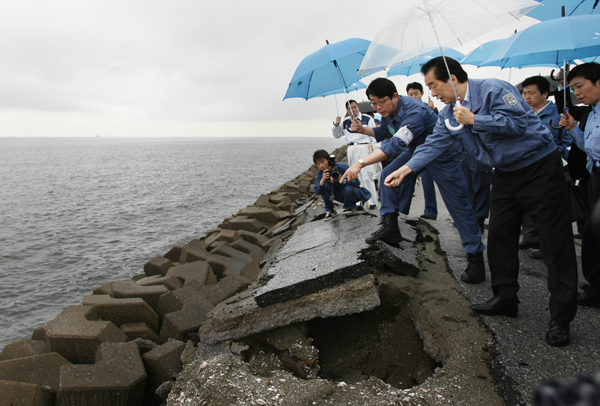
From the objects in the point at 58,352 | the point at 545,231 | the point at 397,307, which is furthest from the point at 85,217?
the point at 545,231

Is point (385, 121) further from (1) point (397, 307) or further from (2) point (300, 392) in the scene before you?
(2) point (300, 392)

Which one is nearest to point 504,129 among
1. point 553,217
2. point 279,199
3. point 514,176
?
point 514,176

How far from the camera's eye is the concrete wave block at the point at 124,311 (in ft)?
15.2

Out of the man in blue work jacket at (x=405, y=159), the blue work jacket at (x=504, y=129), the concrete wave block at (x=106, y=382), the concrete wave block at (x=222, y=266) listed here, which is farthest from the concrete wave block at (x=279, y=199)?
the blue work jacket at (x=504, y=129)

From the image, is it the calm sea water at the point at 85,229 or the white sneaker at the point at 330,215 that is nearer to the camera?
the white sneaker at the point at 330,215

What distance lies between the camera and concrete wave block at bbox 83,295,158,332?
4629 millimetres

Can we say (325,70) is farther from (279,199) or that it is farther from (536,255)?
(279,199)

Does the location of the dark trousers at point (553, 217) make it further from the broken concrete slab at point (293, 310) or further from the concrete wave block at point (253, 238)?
the concrete wave block at point (253, 238)

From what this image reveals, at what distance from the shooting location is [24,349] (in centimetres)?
401

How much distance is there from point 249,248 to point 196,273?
1699 mm

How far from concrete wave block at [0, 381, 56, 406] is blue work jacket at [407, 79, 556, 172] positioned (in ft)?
12.1

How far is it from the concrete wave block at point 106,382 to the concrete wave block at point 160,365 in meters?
0.10

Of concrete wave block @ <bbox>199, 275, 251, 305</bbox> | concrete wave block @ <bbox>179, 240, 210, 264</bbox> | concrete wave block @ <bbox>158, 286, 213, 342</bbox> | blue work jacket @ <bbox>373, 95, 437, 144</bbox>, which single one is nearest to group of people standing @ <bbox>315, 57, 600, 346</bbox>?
blue work jacket @ <bbox>373, 95, 437, 144</bbox>

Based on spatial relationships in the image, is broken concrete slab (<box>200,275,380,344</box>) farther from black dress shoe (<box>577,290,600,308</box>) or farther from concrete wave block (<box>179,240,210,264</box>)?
concrete wave block (<box>179,240,210,264</box>)
